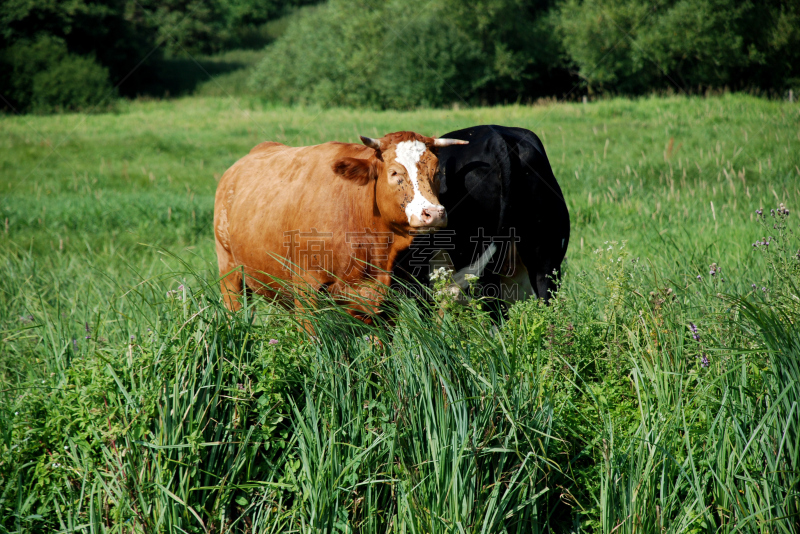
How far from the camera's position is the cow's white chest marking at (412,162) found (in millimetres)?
3633

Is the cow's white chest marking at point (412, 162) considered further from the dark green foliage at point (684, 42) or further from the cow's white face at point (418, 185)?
the dark green foliage at point (684, 42)

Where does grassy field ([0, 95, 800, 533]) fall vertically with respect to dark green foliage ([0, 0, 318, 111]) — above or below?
below

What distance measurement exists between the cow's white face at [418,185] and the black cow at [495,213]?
0.44m

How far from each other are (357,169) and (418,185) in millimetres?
542

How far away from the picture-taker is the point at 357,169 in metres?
4.05

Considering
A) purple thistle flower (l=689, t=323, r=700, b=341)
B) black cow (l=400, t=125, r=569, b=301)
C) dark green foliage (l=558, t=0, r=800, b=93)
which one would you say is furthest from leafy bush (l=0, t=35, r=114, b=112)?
purple thistle flower (l=689, t=323, r=700, b=341)

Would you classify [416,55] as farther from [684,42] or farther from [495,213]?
[495,213]

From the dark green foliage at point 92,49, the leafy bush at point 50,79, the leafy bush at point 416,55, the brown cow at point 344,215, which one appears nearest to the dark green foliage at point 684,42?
the leafy bush at point 416,55

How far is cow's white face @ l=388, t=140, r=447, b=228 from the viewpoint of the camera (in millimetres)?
3555

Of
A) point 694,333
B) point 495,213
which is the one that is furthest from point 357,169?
point 694,333

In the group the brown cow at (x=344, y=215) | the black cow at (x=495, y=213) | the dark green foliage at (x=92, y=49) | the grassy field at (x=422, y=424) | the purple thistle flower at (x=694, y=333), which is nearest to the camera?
the grassy field at (x=422, y=424)

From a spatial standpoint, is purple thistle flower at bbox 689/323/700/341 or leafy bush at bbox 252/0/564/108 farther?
leafy bush at bbox 252/0/564/108

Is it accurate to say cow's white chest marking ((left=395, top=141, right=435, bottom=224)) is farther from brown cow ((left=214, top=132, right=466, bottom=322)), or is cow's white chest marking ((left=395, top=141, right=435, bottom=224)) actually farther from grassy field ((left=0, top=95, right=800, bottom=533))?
grassy field ((left=0, top=95, right=800, bottom=533))

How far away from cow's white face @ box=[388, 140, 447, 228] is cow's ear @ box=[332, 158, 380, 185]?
0.24 m
